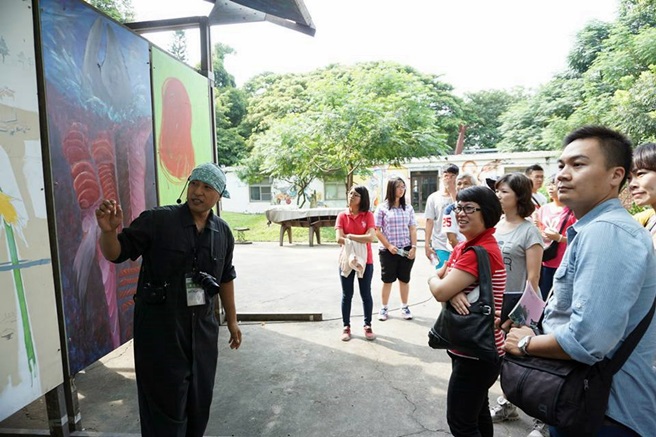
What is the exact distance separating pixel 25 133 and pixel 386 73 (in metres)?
13.4

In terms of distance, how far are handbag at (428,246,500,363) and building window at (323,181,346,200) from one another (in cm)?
2042

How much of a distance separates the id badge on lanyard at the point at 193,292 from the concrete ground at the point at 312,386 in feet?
3.96

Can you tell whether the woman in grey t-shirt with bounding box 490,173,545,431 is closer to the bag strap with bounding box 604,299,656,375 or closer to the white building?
the bag strap with bounding box 604,299,656,375

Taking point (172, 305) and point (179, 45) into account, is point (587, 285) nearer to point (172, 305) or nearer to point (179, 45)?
point (172, 305)

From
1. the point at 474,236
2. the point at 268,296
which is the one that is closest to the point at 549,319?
the point at 474,236

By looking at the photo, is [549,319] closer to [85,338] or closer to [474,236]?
[474,236]

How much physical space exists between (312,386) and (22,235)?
2.37 metres

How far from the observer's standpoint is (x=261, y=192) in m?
25.9

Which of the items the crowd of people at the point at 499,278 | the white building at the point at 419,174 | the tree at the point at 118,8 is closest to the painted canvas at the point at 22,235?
the crowd of people at the point at 499,278

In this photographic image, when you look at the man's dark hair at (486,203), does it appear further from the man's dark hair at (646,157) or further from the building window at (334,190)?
the building window at (334,190)

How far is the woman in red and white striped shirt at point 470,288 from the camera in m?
1.91

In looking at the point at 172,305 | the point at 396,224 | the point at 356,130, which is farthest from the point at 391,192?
the point at 356,130

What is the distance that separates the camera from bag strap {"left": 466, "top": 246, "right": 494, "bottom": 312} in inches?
73.2

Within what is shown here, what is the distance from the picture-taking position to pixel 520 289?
2908 mm
